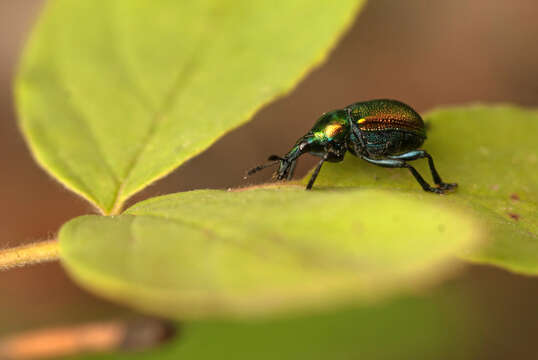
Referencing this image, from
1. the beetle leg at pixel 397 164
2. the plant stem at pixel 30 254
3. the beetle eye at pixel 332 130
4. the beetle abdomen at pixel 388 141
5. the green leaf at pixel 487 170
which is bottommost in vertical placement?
the plant stem at pixel 30 254

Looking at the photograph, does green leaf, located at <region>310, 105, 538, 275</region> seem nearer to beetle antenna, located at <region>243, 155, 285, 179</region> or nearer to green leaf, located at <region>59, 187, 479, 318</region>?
beetle antenna, located at <region>243, 155, 285, 179</region>

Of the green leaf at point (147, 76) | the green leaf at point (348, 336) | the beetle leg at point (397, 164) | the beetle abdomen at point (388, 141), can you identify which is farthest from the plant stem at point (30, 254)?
the green leaf at point (348, 336)

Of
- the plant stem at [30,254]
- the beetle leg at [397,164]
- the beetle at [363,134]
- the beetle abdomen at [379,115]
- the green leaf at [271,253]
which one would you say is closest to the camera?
the green leaf at [271,253]

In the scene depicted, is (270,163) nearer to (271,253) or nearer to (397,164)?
(397,164)

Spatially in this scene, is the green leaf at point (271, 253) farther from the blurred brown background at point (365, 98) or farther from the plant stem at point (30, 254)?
the blurred brown background at point (365, 98)

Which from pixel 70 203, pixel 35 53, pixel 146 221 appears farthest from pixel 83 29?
pixel 70 203

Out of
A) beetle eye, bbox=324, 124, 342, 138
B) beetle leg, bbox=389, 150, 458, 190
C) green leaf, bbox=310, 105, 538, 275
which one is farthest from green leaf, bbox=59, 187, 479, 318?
beetle eye, bbox=324, 124, 342, 138
